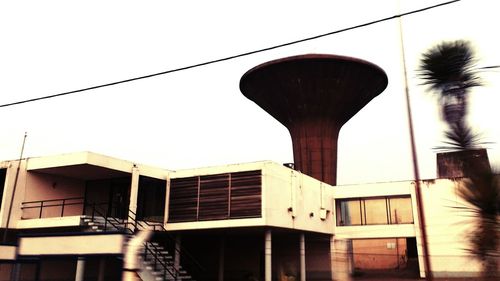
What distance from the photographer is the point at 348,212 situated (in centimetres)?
3519

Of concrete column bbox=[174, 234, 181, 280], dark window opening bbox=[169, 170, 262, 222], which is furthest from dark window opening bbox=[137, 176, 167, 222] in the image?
concrete column bbox=[174, 234, 181, 280]

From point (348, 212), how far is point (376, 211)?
2.06 meters

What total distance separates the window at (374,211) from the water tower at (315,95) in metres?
9.04

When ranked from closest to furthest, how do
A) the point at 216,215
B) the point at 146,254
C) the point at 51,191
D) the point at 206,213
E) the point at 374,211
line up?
the point at 146,254 → the point at 216,215 → the point at 206,213 → the point at 51,191 → the point at 374,211

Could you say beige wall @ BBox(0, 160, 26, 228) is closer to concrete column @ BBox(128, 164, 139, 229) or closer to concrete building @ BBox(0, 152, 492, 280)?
concrete building @ BBox(0, 152, 492, 280)

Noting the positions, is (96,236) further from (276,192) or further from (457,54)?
(276,192)

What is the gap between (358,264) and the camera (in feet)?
144

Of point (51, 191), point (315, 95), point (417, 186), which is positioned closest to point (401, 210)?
point (315, 95)

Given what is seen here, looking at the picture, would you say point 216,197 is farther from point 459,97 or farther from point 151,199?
point 459,97

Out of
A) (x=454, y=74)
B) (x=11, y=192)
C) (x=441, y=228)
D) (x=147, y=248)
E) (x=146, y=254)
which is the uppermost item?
(x=11, y=192)

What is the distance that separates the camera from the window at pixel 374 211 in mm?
33750

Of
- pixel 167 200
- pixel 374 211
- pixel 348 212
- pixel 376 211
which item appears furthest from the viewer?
pixel 348 212

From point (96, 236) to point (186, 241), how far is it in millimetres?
22325

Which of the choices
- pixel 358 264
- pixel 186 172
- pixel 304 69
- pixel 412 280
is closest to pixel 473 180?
pixel 186 172
